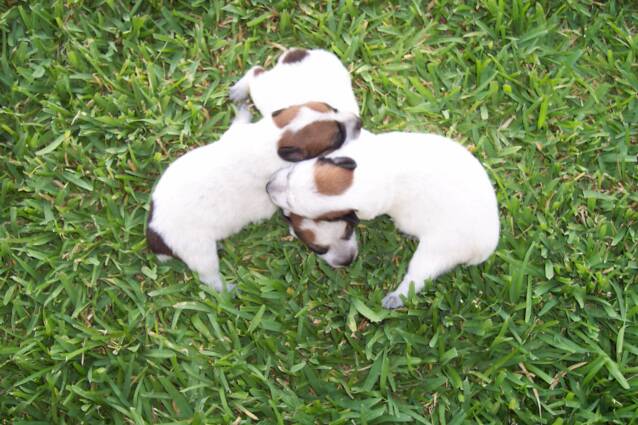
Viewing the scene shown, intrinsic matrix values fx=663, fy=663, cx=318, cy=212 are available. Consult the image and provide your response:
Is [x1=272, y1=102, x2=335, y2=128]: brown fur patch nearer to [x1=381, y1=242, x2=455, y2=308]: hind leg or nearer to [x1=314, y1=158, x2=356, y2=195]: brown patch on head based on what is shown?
[x1=314, y1=158, x2=356, y2=195]: brown patch on head

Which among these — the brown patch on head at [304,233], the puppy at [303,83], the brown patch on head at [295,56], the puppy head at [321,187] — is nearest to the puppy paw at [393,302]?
the brown patch on head at [304,233]

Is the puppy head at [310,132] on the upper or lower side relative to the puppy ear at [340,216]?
upper

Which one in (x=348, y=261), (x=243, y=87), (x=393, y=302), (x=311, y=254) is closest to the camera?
(x=348, y=261)

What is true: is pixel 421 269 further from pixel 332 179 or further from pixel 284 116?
pixel 284 116

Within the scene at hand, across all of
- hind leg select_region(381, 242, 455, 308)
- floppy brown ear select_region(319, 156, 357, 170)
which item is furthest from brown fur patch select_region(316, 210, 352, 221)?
hind leg select_region(381, 242, 455, 308)

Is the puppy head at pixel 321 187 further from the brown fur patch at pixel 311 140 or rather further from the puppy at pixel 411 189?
the brown fur patch at pixel 311 140

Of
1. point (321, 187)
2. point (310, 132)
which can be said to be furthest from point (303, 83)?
point (321, 187)

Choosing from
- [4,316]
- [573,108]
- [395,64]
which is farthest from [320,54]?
[4,316]
